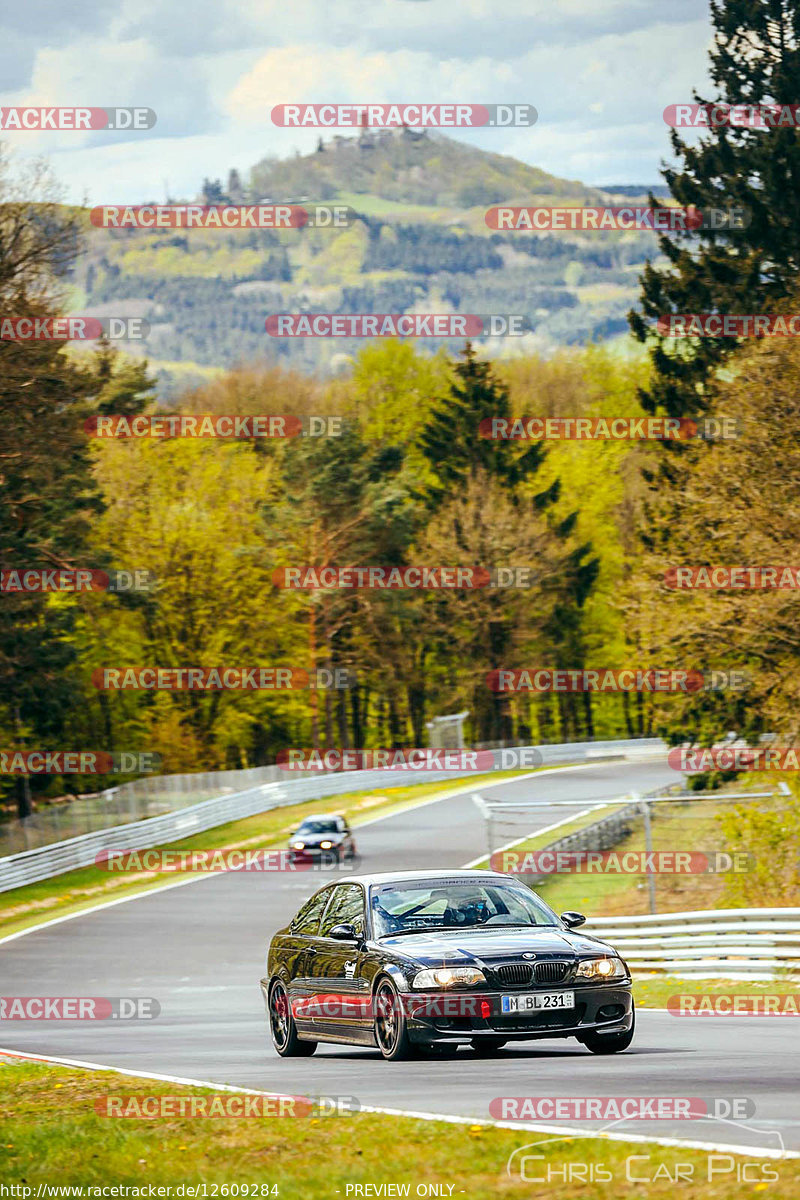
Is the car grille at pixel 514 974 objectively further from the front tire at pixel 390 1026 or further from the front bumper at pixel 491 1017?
the front tire at pixel 390 1026

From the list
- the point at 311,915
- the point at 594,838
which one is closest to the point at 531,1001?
the point at 311,915

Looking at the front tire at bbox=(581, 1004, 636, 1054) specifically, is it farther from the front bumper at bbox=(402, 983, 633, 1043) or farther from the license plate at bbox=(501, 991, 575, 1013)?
the license plate at bbox=(501, 991, 575, 1013)

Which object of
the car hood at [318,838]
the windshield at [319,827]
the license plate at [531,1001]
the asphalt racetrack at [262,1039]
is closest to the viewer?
the asphalt racetrack at [262,1039]

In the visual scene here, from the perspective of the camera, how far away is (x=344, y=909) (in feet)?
45.0

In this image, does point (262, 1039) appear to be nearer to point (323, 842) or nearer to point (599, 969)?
point (599, 969)

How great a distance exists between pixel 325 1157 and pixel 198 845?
43010 millimetres

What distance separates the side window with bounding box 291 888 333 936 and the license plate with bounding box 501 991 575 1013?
284 cm

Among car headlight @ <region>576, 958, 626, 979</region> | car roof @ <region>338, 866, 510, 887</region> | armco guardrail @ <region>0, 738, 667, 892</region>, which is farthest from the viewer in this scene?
armco guardrail @ <region>0, 738, 667, 892</region>

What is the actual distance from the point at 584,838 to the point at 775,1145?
3149cm

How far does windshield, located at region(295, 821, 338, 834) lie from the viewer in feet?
148

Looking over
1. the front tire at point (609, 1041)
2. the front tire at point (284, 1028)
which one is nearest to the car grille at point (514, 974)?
the front tire at point (609, 1041)

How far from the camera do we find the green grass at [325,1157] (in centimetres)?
712

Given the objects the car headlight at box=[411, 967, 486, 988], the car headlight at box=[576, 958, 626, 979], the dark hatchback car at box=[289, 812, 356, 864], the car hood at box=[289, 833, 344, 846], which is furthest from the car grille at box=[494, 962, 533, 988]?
the car hood at box=[289, 833, 344, 846]

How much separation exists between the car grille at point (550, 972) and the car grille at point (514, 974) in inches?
2.2
